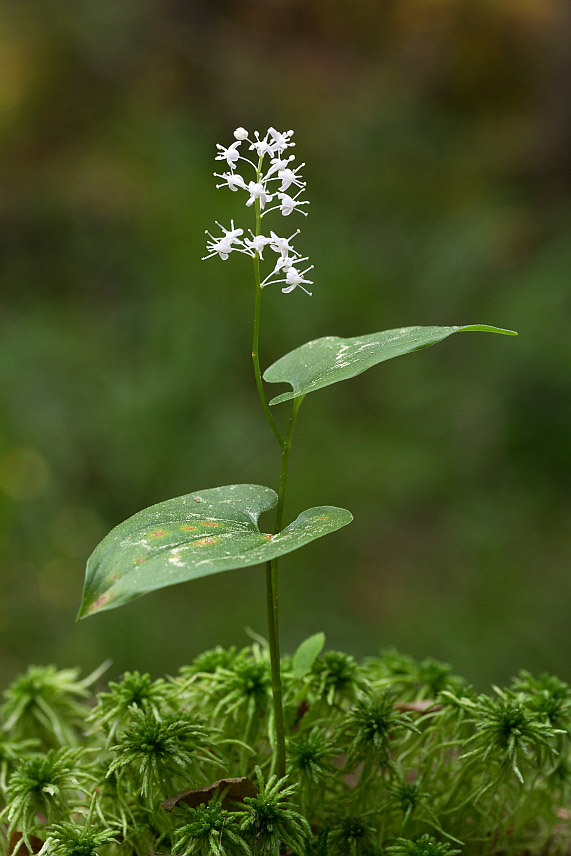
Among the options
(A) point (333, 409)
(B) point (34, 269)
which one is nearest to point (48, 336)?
(B) point (34, 269)

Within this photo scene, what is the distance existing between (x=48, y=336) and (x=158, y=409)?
2.37 feet

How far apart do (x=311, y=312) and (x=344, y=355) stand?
253 cm

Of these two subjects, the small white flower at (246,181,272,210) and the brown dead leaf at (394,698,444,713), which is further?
the brown dead leaf at (394,698,444,713)

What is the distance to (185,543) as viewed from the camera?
82 centimetres

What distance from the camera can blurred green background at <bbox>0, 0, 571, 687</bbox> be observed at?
9.23ft

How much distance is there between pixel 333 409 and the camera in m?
3.38

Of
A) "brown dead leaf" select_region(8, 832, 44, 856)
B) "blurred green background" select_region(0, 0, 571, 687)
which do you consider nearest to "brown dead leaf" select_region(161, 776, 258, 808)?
"brown dead leaf" select_region(8, 832, 44, 856)

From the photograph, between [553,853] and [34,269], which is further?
[34,269]

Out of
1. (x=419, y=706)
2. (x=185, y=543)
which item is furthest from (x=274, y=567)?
(x=419, y=706)

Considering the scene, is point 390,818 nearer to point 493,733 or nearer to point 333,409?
point 493,733

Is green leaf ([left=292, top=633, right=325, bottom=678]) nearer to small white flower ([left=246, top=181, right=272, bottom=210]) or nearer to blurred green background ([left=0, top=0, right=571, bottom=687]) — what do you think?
small white flower ([left=246, top=181, right=272, bottom=210])

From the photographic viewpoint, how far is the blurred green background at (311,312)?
2814 mm

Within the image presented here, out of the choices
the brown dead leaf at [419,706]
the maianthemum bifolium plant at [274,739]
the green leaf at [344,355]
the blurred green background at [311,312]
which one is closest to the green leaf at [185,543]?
the maianthemum bifolium plant at [274,739]

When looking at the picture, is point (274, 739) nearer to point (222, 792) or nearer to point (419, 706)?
point (222, 792)
